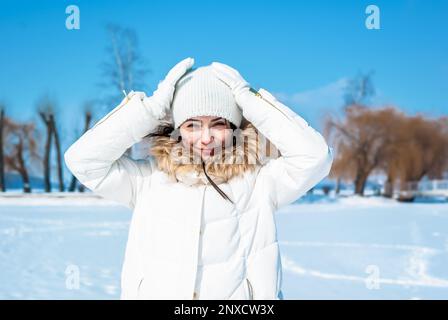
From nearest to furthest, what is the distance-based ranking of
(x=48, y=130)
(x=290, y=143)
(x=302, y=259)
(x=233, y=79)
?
(x=290, y=143) < (x=233, y=79) < (x=302, y=259) < (x=48, y=130)

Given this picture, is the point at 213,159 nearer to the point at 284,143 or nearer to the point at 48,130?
the point at 284,143

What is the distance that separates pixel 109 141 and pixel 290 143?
1.96 ft

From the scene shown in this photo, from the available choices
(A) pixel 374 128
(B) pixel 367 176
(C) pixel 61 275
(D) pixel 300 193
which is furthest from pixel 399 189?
(D) pixel 300 193

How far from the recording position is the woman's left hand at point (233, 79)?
5.15ft

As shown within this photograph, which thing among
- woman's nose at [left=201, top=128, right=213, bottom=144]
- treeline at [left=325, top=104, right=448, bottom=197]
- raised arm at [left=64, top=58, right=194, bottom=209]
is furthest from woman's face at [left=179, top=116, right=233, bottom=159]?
treeline at [left=325, top=104, right=448, bottom=197]

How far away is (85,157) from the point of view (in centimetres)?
150

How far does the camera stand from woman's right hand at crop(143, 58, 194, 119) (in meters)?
1.51

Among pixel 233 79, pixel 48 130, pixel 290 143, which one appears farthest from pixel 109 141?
pixel 48 130

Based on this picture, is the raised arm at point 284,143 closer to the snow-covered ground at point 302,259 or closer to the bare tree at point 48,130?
the snow-covered ground at point 302,259

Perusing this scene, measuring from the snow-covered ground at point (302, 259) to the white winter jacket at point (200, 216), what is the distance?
2.09 metres

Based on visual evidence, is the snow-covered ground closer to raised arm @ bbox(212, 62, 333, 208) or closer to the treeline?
raised arm @ bbox(212, 62, 333, 208)

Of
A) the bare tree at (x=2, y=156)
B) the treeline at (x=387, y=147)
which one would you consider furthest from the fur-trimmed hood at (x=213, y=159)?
the bare tree at (x=2, y=156)

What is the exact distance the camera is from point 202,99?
5.10 ft
